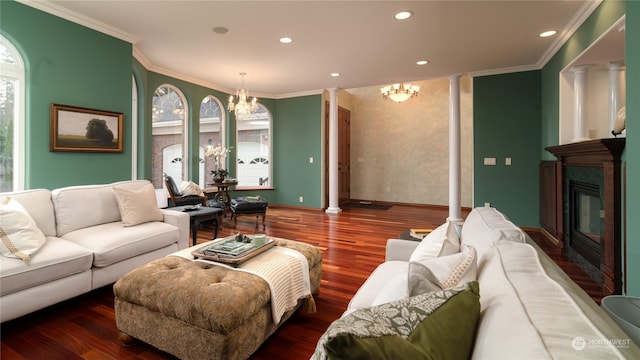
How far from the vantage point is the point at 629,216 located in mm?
1813

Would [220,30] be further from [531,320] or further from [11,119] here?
[531,320]

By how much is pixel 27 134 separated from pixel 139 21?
64.7 inches

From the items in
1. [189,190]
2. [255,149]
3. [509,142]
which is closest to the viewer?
[509,142]

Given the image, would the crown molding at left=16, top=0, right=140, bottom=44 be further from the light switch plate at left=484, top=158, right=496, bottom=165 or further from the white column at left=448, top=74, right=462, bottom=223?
the light switch plate at left=484, top=158, right=496, bottom=165

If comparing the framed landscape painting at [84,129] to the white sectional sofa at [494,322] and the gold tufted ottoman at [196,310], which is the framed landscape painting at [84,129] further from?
the white sectional sofa at [494,322]

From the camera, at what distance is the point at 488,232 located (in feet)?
4.72

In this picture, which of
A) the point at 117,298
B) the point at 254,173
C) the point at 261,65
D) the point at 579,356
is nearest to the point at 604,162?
the point at 579,356

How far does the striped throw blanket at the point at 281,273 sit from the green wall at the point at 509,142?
4380 millimetres

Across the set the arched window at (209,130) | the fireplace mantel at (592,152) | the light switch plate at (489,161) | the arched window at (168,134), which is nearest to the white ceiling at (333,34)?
the arched window at (168,134)

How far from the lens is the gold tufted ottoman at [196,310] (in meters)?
1.52

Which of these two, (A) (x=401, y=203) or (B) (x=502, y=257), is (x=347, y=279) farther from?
(A) (x=401, y=203)

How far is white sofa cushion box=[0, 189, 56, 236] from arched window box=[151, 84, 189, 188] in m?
2.65

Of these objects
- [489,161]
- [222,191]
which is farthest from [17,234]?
[489,161]

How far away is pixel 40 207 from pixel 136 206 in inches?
27.4
